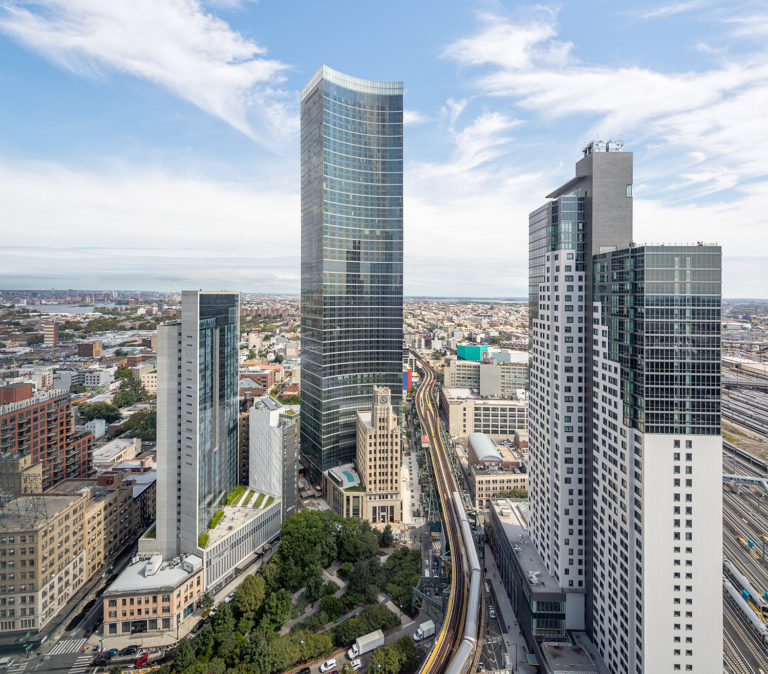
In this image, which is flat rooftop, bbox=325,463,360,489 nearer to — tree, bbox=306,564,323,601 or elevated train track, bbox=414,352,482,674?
elevated train track, bbox=414,352,482,674

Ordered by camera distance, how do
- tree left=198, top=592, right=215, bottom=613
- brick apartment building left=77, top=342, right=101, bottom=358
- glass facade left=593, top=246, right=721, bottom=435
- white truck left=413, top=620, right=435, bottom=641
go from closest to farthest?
glass facade left=593, top=246, right=721, bottom=435 → white truck left=413, top=620, right=435, bottom=641 → tree left=198, top=592, right=215, bottom=613 → brick apartment building left=77, top=342, right=101, bottom=358

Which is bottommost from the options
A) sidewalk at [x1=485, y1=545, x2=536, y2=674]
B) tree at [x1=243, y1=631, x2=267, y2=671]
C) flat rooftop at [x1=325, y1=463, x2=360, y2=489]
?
sidewalk at [x1=485, y1=545, x2=536, y2=674]

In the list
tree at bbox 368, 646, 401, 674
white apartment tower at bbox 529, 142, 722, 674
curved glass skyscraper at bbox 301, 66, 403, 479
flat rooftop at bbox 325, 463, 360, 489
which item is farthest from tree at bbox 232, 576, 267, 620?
white apartment tower at bbox 529, 142, 722, 674

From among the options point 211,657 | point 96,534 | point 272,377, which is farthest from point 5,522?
point 272,377

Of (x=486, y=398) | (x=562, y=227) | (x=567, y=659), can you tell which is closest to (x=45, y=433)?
(x=567, y=659)

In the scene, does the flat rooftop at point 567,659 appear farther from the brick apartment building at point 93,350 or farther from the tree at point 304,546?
the brick apartment building at point 93,350

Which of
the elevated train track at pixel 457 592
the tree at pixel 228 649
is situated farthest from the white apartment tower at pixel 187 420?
the elevated train track at pixel 457 592
